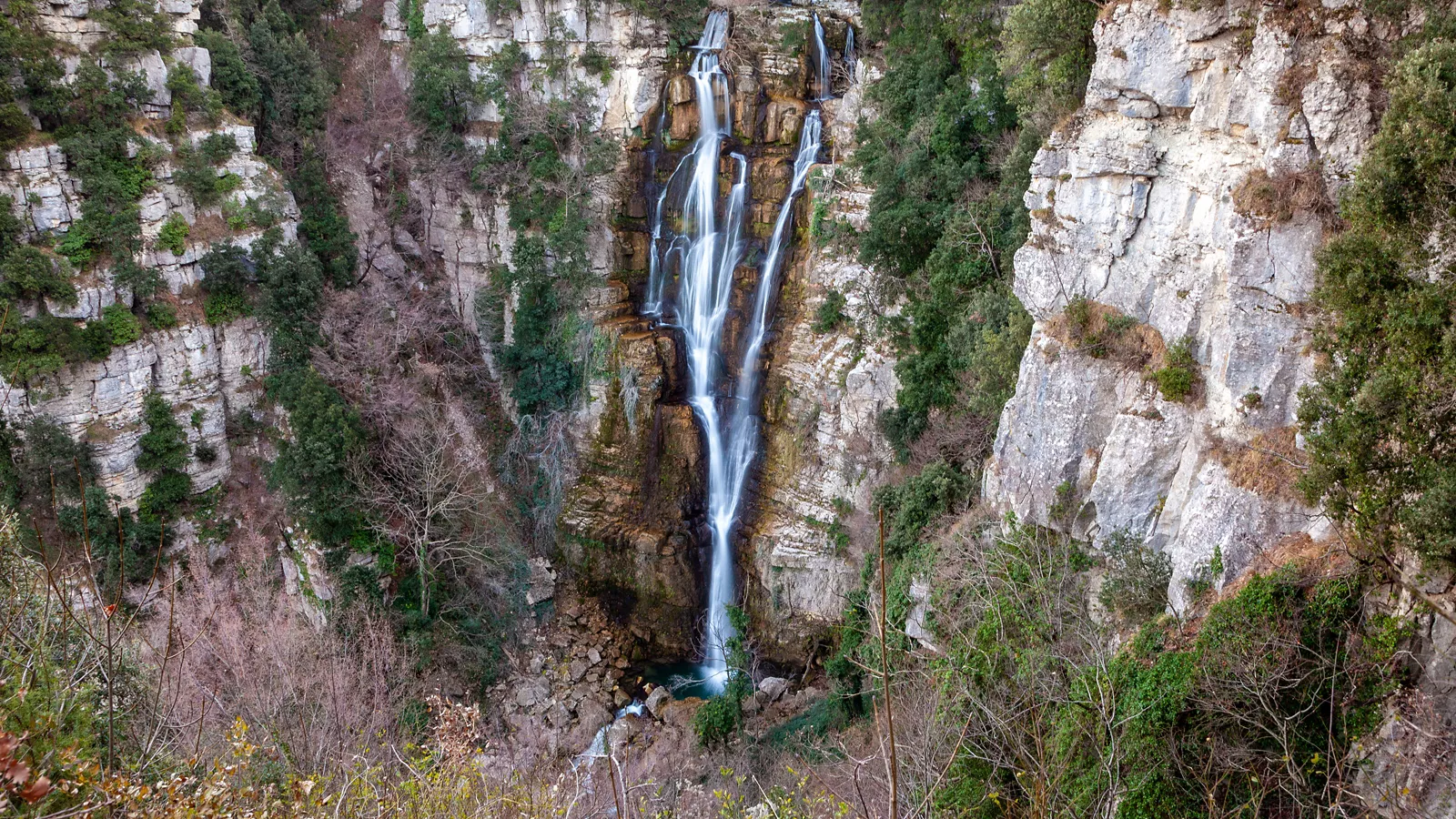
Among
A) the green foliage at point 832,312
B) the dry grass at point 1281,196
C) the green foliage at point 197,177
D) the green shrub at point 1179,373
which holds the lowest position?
the green foliage at point 832,312

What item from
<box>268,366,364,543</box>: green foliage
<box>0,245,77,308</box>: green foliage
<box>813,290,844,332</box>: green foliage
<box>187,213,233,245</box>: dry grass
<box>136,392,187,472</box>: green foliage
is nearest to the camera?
<box>0,245,77,308</box>: green foliage

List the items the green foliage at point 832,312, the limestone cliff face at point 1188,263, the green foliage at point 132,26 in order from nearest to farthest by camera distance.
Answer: the limestone cliff face at point 1188,263
the green foliage at point 132,26
the green foliage at point 832,312

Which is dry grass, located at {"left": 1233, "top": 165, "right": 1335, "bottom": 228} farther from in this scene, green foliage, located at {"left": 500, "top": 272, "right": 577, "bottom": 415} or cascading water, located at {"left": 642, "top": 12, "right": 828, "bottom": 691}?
green foliage, located at {"left": 500, "top": 272, "right": 577, "bottom": 415}

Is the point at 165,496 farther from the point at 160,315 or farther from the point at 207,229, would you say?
the point at 207,229

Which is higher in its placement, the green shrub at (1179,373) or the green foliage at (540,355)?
the green shrub at (1179,373)

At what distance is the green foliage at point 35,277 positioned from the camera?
18812 mm

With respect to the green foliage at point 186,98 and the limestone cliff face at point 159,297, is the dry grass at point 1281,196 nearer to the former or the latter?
the limestone cliff face at point 159,297

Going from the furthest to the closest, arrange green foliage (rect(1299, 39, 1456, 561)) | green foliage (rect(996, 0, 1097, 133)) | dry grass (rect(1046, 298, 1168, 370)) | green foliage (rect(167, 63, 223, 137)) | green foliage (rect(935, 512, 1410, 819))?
1. green foliage (rect(167, 63, 223, 137))
2. green foliage (rect(996, 0, 1097, 133))
3. dry grass (rect(1046, 298, 1168, 370))
4. green foliage (rect(935, 512, 1410, 819))
5. green foliage (rect(1299, 39, 1456, 561))

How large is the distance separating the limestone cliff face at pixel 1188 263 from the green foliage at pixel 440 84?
1824cm

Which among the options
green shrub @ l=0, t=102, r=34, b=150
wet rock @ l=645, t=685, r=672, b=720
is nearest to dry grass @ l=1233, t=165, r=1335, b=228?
wet rock @ l=645, t=685, r=672, b=720

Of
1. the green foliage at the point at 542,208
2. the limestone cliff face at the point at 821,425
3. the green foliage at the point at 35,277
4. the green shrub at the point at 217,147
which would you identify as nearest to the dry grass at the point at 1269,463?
the limestone cliff face at the point at 821,425

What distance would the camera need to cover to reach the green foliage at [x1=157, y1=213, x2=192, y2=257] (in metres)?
21.2

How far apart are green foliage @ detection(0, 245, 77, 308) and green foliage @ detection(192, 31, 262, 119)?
6.37 metres

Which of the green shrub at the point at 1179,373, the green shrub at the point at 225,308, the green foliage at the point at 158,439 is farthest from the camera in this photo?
the green shrub at the point at 225,308
